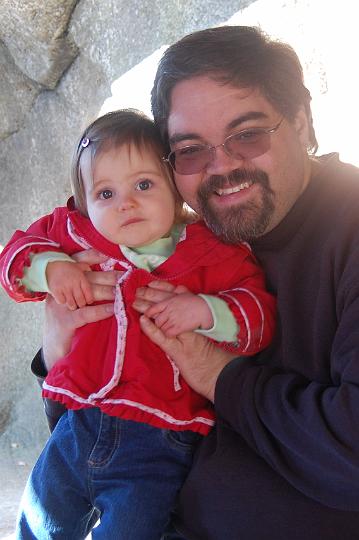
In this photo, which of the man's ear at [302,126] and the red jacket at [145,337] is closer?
the red jacket at [145,337]

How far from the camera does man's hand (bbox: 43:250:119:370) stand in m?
1.53

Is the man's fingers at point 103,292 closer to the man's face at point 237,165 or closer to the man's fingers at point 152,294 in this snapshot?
the man's fingers at point 152,294

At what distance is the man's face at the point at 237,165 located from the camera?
1484 mm

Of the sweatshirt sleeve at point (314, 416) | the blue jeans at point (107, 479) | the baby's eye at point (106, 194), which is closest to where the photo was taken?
the sweatshirt sleeve at point (314, 416)

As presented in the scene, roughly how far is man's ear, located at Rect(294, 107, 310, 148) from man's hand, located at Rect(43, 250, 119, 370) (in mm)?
558

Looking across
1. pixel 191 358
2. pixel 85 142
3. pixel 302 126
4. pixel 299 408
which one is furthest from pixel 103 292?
pixel 302 126

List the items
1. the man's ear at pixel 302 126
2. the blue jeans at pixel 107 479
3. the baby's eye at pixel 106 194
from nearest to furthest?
1. the blue jeans at pixel 107 479
2. the baby's eye at pixel 106 194
3. the man's ear at pixel 302 126

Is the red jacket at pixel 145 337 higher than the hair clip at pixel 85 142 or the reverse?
the reverse

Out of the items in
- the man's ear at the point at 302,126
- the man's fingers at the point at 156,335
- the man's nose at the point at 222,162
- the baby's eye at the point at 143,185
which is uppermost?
the man's ear at the point at 302,126

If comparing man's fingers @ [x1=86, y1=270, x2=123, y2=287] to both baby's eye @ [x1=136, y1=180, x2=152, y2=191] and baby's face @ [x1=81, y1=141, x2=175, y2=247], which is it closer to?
baby's face @ [x1=81, y1=141, x2=175, y2=247]

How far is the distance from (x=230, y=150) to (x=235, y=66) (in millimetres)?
201

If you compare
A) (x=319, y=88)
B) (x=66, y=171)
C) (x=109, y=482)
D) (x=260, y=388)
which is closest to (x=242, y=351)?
(x=260, y=388)

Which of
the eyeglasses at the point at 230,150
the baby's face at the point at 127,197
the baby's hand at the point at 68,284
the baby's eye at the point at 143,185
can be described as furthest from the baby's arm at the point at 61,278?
the eyeglasses at the point at 230,150

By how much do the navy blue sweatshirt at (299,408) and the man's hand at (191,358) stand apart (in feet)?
0.17
